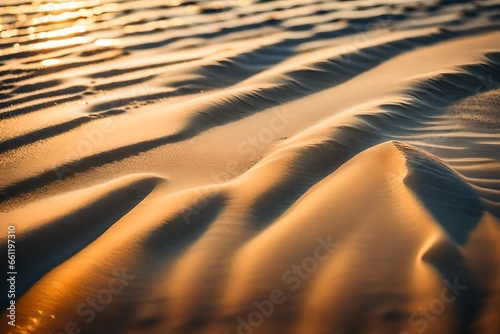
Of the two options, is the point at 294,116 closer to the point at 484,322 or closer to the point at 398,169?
the point at 398,169

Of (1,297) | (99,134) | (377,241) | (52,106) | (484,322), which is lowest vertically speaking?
(484,322)

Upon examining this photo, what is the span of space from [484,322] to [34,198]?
5.76 feet

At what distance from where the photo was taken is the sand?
5.09ft

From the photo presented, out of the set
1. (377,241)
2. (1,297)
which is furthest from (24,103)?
(377,241)

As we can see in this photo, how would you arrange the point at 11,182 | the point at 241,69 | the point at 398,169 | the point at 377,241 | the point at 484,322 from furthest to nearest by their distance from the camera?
the point at 241,69, the point at 11,182, the point at 398,169, the point at 377,241, the point at 484,322

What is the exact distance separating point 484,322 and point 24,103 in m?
2.68

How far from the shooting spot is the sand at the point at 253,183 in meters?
1.55

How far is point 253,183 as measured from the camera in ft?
6.85

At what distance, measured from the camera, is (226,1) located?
5.15 metres

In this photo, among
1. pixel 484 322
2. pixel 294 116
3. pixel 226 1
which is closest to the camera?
pixel 484 322

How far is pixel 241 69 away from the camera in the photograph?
3.51 m

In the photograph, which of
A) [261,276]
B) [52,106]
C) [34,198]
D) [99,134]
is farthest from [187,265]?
[52,106]

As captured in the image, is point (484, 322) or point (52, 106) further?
point (52, 106)

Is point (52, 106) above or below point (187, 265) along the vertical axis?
above
